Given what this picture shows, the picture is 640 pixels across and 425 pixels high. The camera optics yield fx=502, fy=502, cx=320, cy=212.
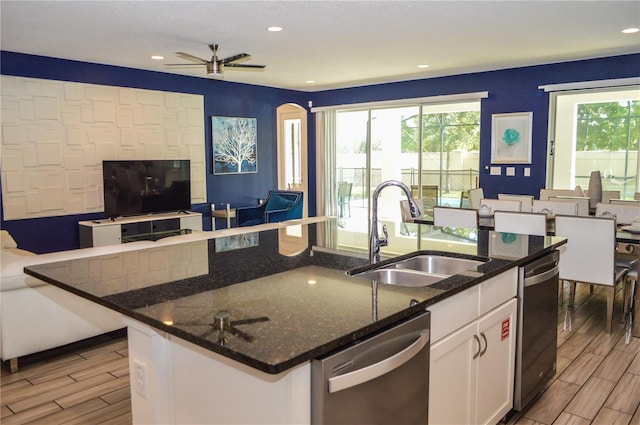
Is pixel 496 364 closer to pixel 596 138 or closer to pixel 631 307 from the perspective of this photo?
pixel 631 307

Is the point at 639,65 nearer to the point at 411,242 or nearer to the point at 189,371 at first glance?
the point at 411,242

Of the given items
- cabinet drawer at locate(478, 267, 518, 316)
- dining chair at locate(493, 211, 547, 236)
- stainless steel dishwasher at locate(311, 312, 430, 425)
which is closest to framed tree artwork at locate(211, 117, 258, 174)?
dining chair at locate(493, 211, 547, 236)

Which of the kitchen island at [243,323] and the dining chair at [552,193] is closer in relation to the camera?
the kitchen island at [243,323]

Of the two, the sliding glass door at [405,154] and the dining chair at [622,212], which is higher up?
the sliding glass door at [405,154]

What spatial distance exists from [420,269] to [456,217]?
7.88 ft

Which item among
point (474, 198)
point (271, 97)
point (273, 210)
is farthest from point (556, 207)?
point (271, 97)

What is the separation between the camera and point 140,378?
180 cm

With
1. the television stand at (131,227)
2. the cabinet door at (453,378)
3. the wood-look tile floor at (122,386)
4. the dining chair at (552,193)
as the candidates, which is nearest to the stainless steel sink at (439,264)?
the cabinet door at (453,378)

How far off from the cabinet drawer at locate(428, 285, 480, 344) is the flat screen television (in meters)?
5.30

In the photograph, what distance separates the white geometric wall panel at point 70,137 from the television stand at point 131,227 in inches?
13.9

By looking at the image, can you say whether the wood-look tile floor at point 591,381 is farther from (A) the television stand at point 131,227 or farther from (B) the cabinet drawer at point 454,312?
(A) the television stand at point 131,227

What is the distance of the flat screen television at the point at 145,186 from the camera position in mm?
6316

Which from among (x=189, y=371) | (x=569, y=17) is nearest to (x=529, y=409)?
(x=189, y=371)

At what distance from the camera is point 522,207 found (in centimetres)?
534
